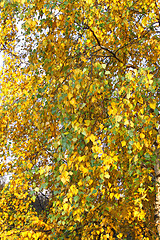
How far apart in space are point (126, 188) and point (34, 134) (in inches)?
75.3

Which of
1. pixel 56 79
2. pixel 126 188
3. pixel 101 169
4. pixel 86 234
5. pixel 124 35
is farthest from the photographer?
pixel 124 35

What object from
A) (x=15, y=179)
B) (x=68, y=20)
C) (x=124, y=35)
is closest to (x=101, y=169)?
(x=68, y=20)

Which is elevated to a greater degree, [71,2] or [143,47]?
[143,47]

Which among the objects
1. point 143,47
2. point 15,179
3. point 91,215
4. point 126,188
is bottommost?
point 91,215

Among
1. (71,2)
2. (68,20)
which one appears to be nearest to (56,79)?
(68,20)

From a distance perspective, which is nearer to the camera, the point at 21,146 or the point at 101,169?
the point at 101,169

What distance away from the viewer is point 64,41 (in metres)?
2.55

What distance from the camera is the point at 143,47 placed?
3.78 m

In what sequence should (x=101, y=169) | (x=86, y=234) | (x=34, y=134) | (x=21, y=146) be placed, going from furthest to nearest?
(x=21, y=146)
(x=34, y=134)
(x=86, y=234)
(x=101, y=169)

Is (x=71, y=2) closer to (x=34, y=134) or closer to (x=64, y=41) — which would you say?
(x=64, y=41)

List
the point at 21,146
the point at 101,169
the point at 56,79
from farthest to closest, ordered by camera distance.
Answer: the point at 21,146 → the point at 56,79 → the point at 101,169

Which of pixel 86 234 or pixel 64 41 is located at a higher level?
pixel 64 41

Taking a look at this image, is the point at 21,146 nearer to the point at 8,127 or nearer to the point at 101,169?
the point at 8,127

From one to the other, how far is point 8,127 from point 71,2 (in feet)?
11.1
